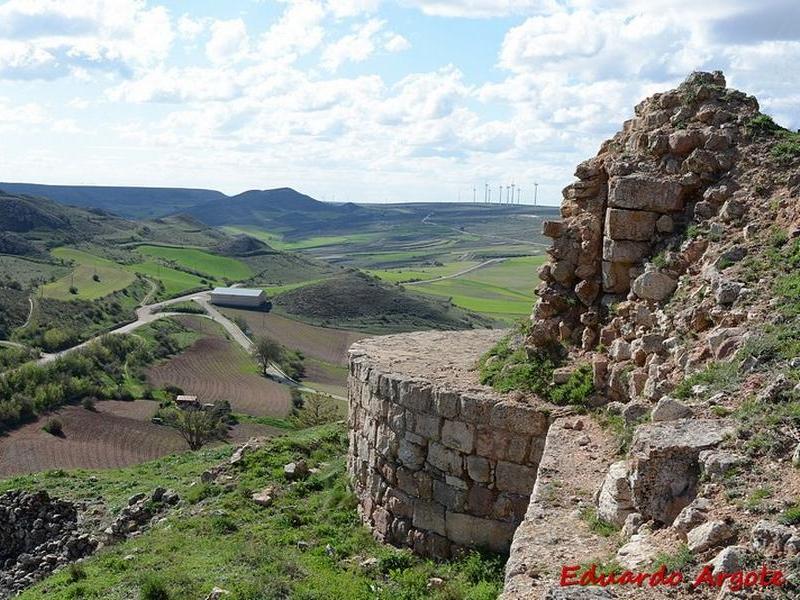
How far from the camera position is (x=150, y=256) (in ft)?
355

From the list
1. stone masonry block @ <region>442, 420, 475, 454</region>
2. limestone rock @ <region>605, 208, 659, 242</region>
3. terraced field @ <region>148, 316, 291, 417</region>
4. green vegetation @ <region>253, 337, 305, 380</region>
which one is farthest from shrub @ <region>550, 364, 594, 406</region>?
green vegetation @ <region>253, 337, 305, 380</region>

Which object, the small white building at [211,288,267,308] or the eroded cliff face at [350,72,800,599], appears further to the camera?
the small white building at [211,288,267,308]

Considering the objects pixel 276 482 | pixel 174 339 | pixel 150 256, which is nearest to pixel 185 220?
pixel 150 256

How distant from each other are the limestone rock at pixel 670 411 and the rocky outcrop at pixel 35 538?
1226 centimetres

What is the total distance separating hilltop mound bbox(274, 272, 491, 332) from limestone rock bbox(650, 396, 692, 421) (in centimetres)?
6042

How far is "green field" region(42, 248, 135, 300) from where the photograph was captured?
70.6 meters

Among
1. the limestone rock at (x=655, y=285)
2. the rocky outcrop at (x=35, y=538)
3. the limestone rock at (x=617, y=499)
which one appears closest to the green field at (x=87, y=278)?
the rocky outcrop at (x=35, y=538)

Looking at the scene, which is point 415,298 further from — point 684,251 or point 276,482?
point 684,251

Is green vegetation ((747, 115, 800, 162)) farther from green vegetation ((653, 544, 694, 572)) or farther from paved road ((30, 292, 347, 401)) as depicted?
paved road ((30, 292, 347, 401))

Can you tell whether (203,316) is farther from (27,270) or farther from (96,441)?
(96,441)

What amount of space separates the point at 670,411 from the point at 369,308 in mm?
70138

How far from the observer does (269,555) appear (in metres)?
12.2

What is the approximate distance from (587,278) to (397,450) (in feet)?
12.7

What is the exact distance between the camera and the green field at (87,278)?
70562 mm
